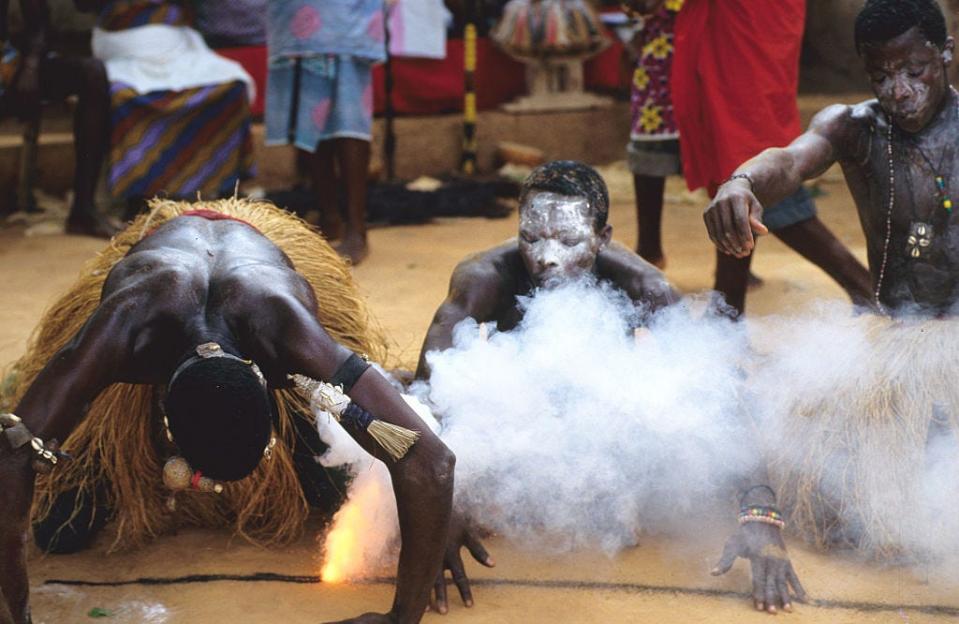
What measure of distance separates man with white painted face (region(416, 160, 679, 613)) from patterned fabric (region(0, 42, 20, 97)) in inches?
146

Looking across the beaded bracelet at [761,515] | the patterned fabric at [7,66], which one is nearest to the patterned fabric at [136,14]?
the patterned fabric at [7,66]

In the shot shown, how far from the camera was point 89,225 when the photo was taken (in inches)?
249

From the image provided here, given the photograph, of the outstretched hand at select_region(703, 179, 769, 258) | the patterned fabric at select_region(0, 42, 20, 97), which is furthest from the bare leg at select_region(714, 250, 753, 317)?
the patterned fabric at select_region(0, 42, 20, 97)

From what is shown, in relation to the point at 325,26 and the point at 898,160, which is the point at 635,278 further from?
the point at 325,26

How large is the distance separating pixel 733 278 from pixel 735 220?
63.7 inches

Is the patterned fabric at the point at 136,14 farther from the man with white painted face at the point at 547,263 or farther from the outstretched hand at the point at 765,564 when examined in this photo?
the outstretched hand at the point at 765,564

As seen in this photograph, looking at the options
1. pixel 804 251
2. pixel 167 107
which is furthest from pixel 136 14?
pixel 804 251

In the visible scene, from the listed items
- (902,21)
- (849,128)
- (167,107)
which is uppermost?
(902,21)

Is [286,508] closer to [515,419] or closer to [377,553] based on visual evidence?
[377,553]

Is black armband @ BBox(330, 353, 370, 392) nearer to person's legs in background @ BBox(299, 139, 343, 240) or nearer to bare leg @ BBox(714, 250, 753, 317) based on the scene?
bare leg @ BBox(714, 250, 753, 317)

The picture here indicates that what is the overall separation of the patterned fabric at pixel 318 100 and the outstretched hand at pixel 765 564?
3.39m

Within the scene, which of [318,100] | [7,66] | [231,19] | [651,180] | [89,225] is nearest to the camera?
[651,180]

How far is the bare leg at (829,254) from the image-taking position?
14.9ft

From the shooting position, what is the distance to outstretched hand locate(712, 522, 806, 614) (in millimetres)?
2723
